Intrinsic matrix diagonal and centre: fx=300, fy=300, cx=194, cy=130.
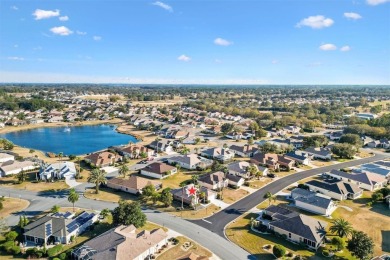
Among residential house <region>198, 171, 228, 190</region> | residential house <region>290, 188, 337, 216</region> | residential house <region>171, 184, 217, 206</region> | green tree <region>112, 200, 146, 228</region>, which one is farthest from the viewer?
residential house <region>198, 171, 228, 190</region>

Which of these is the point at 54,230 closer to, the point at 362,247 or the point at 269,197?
the point at 269,197

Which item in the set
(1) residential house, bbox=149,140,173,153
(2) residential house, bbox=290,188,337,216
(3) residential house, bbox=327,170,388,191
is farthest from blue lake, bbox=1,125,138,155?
(3) residential house, bbox=327,170,388,191

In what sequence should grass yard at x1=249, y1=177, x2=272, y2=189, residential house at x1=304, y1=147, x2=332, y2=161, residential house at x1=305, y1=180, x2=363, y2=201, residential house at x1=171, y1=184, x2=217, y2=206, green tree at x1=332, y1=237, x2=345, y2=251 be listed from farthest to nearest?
residential house at x1=304, y1=147, x2=332, y2=161 → grass yard at x1=249, y1=177, x2=272, y2=189 → residential house at x1=305, y1=180, x2=363, y2=201 → residential house at x1=171, y1=184, x2=217, y2=206 → green tree at x1=332, y1=237, x2=345, y2=251

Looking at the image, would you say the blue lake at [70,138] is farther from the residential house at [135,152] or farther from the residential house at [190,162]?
the residential house at [190,162]

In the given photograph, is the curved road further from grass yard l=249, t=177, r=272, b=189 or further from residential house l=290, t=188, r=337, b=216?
residential house l=290, t=188, r=337, b=216

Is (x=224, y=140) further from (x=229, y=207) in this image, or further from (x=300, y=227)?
(x=300, y=227)

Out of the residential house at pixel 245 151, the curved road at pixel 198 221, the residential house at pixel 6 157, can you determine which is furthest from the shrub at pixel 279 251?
the residential house at pixel 6 157
